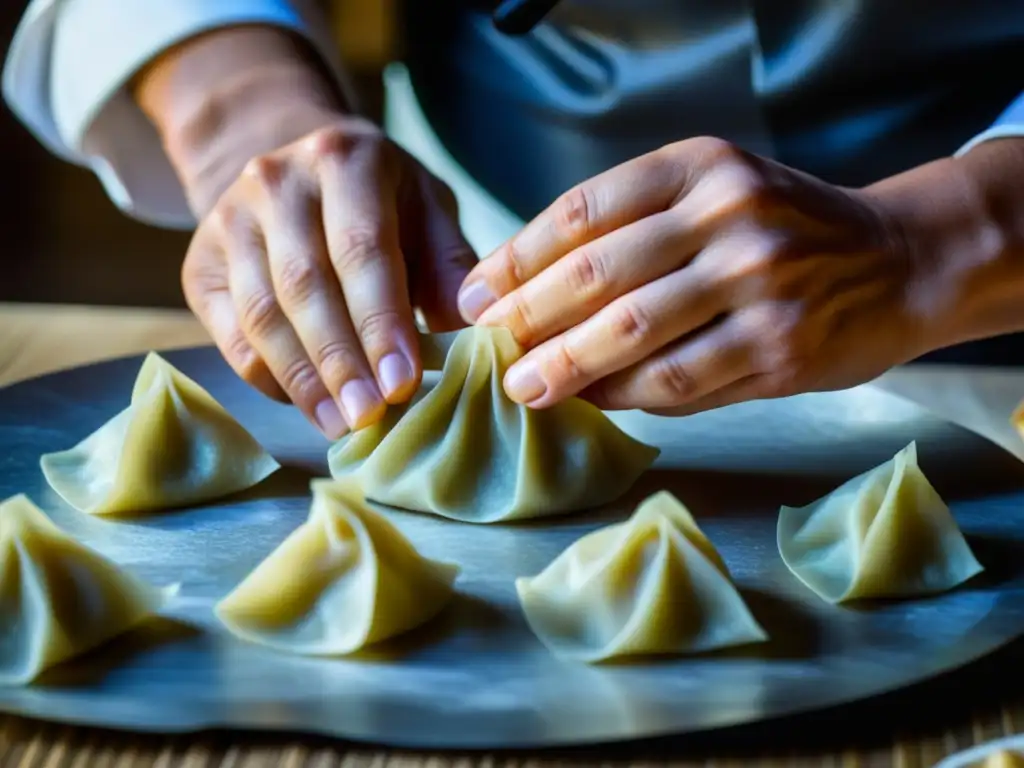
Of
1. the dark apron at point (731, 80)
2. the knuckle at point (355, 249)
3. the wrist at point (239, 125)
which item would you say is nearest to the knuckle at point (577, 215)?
the knuckle at point (355, 249)

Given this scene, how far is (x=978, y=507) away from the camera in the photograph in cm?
135

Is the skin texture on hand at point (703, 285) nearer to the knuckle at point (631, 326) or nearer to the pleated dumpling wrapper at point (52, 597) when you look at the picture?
the knuckle at point (631, 326)

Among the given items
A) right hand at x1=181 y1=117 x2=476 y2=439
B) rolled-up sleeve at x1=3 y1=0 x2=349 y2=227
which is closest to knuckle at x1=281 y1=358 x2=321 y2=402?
right hand at x1=181 y1=117 x2=476 y2=439

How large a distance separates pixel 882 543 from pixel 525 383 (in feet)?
1.23

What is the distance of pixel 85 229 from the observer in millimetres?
3740

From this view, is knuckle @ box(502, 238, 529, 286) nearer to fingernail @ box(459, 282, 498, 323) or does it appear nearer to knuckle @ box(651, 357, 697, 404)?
fingernail @ box(459, 282, 498, 323)

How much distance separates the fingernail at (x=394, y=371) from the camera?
1339mm

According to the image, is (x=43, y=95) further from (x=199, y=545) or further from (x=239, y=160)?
(x=199, y=545)

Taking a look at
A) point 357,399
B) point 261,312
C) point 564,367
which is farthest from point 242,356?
point 564,367

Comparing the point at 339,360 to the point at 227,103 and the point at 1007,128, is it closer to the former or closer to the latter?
the point at 227,103

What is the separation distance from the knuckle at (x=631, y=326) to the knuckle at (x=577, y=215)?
90 mm

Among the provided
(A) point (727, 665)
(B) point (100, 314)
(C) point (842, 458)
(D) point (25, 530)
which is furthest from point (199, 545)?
(B) point (100, 314)

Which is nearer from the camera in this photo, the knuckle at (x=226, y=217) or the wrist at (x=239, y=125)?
the knuckle at (x=226, y=217)

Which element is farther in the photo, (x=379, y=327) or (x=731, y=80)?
(x=731, y=80)
